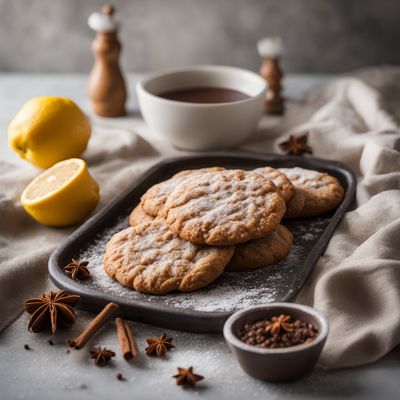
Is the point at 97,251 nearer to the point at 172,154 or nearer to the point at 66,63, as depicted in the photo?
the point at 172,154

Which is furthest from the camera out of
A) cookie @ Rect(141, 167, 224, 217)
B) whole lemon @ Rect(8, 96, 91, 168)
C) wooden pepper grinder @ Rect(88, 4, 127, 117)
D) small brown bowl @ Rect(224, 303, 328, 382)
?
wooden pepper grinder @ Rect(88, 4, 127, 117)

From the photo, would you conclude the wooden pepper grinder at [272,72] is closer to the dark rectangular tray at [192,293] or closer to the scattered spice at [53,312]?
the dark rectangular tray at [192,293]

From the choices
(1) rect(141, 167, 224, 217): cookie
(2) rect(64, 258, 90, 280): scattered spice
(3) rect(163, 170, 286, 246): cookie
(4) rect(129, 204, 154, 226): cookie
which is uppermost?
(3) rect(163, 170, 286, 246): cookie

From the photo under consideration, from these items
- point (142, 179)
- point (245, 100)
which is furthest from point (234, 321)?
point (245, 100)

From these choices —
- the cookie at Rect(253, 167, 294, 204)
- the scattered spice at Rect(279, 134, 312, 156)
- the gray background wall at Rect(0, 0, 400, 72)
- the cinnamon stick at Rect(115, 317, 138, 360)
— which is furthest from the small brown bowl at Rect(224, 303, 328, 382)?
the gray background wall at Rect(0, 0, 400, 72)

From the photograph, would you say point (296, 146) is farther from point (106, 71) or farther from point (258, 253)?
point (106, 71)

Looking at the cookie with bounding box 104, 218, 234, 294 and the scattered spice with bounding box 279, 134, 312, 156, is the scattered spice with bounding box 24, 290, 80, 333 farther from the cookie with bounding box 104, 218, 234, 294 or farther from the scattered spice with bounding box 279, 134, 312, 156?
the scattered spice with bounding box 279, 134, 312, 156

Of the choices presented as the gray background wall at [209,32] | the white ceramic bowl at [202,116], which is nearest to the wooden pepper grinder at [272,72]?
the white ceramic bowl at [202,116]

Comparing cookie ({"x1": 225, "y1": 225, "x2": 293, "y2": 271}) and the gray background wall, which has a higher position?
the gray background wall
